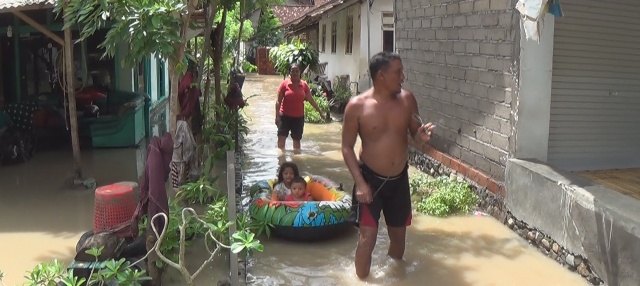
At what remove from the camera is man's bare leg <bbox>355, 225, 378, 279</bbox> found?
5.04 metres

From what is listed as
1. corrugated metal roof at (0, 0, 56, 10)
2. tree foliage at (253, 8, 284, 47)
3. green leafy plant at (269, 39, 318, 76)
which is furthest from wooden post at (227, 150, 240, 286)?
tree foliage at (253, 8, 284, 47)

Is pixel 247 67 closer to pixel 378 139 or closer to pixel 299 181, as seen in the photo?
pixel 299 181

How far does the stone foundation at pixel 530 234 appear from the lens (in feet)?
17.5

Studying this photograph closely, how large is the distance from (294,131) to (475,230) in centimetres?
495

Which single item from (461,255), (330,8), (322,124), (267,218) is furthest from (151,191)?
(330,8)

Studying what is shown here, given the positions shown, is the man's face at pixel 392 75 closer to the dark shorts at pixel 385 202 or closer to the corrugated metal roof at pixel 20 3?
the dark shorts at pixel 385 202

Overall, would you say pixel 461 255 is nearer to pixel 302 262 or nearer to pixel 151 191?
pixel 302 262

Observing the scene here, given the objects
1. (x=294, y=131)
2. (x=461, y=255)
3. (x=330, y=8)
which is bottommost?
(x=461, y=255)

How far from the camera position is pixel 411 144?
10.0m

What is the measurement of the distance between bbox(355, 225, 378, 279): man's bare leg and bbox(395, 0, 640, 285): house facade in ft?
5.96

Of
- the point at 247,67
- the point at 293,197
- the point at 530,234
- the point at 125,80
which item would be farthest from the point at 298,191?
the point at 247,67

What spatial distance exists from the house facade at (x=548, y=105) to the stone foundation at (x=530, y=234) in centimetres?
9

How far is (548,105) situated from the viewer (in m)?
6.39

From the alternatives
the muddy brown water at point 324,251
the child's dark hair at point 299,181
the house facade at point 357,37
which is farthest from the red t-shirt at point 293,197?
the house facade at point 357,37
